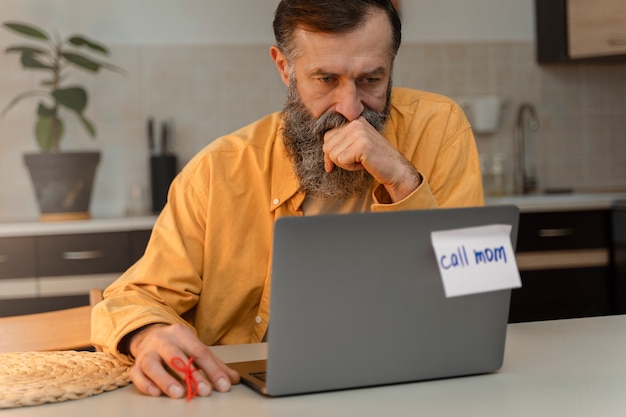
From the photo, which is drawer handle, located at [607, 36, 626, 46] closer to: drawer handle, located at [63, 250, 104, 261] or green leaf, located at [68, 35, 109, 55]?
green leaf, located at [68, 35, 109, 55]

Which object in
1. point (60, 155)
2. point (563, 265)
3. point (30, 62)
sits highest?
point (30, 62)

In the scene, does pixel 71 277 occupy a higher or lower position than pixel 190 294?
lower

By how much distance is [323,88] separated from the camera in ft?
6.17

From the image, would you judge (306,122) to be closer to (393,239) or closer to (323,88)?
(323,88)

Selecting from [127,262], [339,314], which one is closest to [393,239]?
[339,314]

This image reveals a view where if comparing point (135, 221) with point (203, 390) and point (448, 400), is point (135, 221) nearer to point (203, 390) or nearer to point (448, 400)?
point (203, 390)

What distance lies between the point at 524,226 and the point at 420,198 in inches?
92.4

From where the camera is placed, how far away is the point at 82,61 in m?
3.72

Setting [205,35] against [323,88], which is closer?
[323,88]

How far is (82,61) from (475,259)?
2821 millimetres

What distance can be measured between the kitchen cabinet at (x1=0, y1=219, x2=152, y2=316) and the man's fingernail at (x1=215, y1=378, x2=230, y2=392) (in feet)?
7.84

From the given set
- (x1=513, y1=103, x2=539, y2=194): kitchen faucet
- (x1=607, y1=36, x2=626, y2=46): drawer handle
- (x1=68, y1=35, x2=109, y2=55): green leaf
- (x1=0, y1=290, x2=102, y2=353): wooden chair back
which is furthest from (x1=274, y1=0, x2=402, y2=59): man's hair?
(x1=513, y1=103, x2=539, y2=194): kitchen faucet

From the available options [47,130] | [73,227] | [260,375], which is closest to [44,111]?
[47,130]

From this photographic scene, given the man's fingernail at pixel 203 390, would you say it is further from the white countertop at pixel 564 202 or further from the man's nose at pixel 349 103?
the white countertop at pixel 564 202
